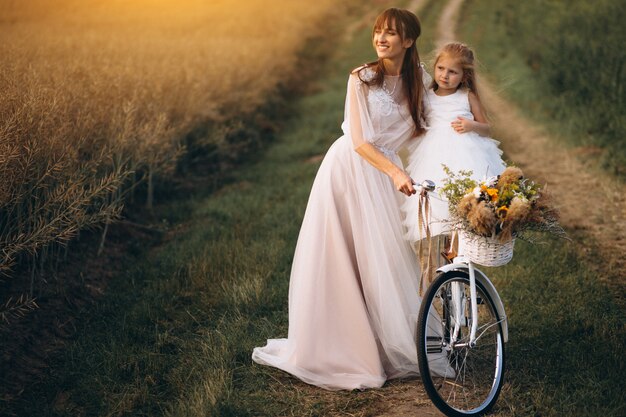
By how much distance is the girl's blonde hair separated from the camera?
4004 mm

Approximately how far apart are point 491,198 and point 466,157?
0.57 meters

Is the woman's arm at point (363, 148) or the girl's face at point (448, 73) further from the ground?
the girl's face at point (448, 73)

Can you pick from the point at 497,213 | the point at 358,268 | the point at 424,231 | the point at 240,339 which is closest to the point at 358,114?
the point at 424,231

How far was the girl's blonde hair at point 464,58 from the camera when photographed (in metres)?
4.00

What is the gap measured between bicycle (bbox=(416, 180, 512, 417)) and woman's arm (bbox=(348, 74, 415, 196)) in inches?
9.3

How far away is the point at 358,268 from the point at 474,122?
46.1 inches

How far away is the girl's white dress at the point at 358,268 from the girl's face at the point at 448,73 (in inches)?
9.8

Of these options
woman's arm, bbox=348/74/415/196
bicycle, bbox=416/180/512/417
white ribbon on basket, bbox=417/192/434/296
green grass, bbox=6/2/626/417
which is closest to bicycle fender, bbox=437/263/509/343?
bicycle, bbox=416/180/512/417

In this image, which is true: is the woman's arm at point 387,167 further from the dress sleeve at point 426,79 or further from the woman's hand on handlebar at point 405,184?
the dress sleeve at point 426,79

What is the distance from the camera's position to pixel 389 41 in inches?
155

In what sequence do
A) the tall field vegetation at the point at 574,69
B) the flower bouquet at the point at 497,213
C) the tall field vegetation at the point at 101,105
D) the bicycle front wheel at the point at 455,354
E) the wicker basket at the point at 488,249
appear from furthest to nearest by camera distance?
the tall field vegetation at the point at 574,69 → the tall field vegetation at the point at 101,105 → the bicycle front wheel at the point at 455,354 → the wicker basket at the point at 488,249 → the flower bouquet at the point at 497,213

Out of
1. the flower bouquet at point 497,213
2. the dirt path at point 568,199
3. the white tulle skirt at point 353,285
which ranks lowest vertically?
the dirt path at point 568,199

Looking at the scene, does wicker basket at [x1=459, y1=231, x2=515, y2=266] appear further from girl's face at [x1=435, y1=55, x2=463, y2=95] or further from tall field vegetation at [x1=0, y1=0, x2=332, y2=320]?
tall field vegetation at [x1=0, y1=0, x2=332, y2=320]

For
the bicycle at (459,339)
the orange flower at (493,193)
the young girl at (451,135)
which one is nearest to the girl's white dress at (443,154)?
the young girl at (451,135)
